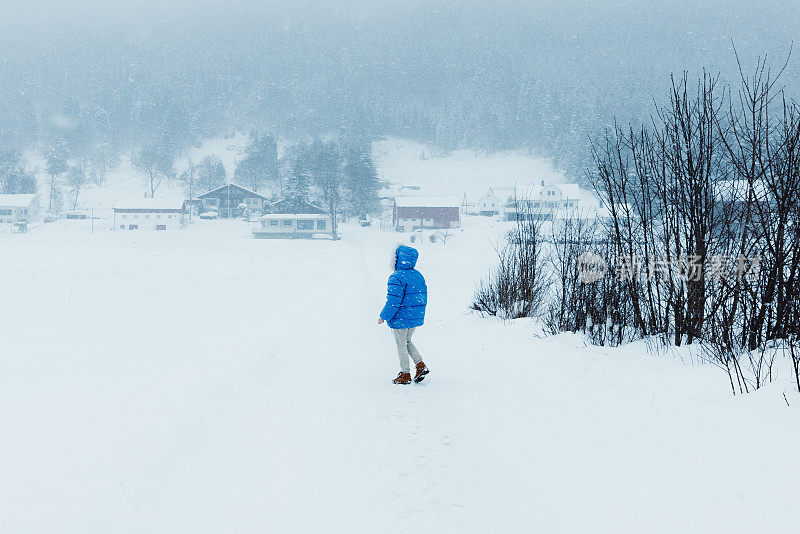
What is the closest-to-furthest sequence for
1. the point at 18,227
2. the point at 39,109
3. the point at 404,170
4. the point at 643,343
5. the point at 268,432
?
the point at 268,432 < the point at 643,343 < the point at 18,227 < the point at 404,170 < the point at 39,109

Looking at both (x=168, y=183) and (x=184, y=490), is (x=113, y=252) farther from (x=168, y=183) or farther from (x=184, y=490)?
(x=168, y=183)

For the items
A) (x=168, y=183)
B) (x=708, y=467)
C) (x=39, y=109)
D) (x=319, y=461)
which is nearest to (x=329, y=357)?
(x=319, y=461)

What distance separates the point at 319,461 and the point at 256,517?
2.79ft

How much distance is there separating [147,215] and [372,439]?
7409cm

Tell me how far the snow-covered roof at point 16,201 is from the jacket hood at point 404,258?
8110 cm

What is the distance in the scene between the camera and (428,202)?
68.3 metres

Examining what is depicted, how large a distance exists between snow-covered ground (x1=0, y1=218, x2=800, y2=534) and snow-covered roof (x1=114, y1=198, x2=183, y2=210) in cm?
6720

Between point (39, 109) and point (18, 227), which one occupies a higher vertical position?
point (39, 109)

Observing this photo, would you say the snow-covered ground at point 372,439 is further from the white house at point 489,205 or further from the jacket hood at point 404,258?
the white house at point 489,205

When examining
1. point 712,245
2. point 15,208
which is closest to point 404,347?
point 712,245

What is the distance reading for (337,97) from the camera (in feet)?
594

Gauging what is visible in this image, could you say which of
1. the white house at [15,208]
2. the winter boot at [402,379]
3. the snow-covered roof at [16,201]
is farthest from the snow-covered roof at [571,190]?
the white house at [15,208]

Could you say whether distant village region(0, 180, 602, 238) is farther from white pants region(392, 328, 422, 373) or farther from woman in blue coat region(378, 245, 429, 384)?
white pants region(392, 328, 422, 373)

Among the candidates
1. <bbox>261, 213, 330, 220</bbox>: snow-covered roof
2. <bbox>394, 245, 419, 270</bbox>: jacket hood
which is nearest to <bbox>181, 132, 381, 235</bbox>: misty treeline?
<bbox>261, 213, 330, 220</bbox>: snow-covered roof
